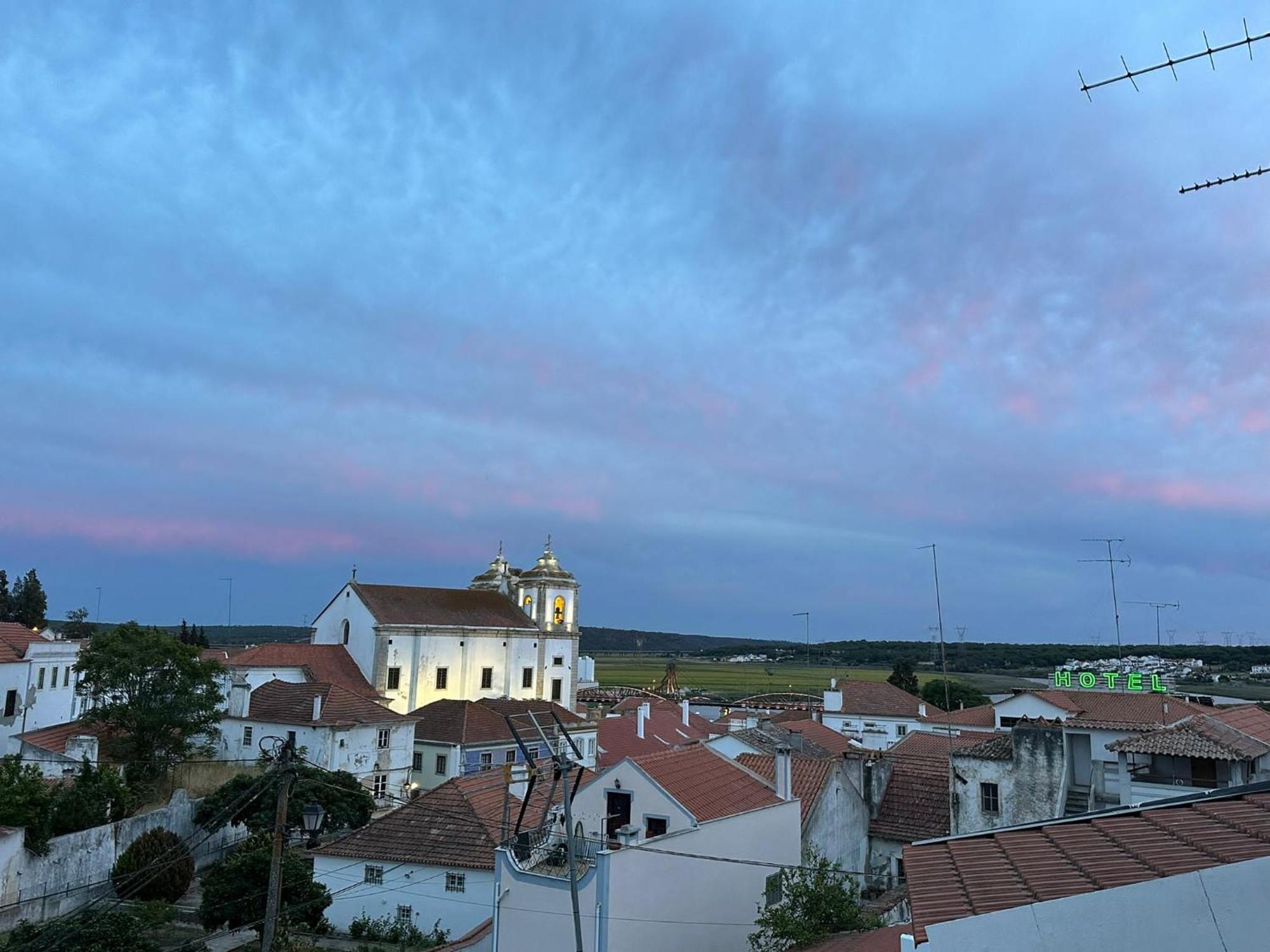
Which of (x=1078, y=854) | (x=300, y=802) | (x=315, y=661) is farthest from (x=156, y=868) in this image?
(x=315, y=661)

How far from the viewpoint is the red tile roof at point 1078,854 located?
7.30 m

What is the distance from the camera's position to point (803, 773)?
32719mm

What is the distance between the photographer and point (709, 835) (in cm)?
2509

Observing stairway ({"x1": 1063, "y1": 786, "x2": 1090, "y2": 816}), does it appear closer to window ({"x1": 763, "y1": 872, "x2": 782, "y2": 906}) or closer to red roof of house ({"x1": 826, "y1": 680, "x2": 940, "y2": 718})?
window ({"x1": 763, "y1": 872, "x2": 782, "y2": 906})

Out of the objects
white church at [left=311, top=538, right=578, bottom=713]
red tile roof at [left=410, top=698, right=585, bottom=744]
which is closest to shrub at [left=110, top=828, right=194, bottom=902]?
red tile roof at [left=410, top=698, right=585, bottom=744]

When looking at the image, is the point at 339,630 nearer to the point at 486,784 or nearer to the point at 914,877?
the point at 486,784

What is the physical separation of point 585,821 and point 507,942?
4474 millimetres

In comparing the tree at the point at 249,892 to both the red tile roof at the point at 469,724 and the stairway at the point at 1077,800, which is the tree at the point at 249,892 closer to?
the stairway at the point at 1077,800

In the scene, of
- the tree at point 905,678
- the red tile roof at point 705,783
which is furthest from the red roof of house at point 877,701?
the red tile roof at point 705,783

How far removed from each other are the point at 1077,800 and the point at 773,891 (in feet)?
36.5

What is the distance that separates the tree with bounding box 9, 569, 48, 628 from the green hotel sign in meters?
85.2

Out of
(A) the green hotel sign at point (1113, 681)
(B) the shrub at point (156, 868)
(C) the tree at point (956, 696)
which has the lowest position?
(B) the shrub at point (156, 868)

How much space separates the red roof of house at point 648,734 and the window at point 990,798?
75.6 feet

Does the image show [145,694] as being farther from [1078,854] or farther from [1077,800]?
[1078,854]
